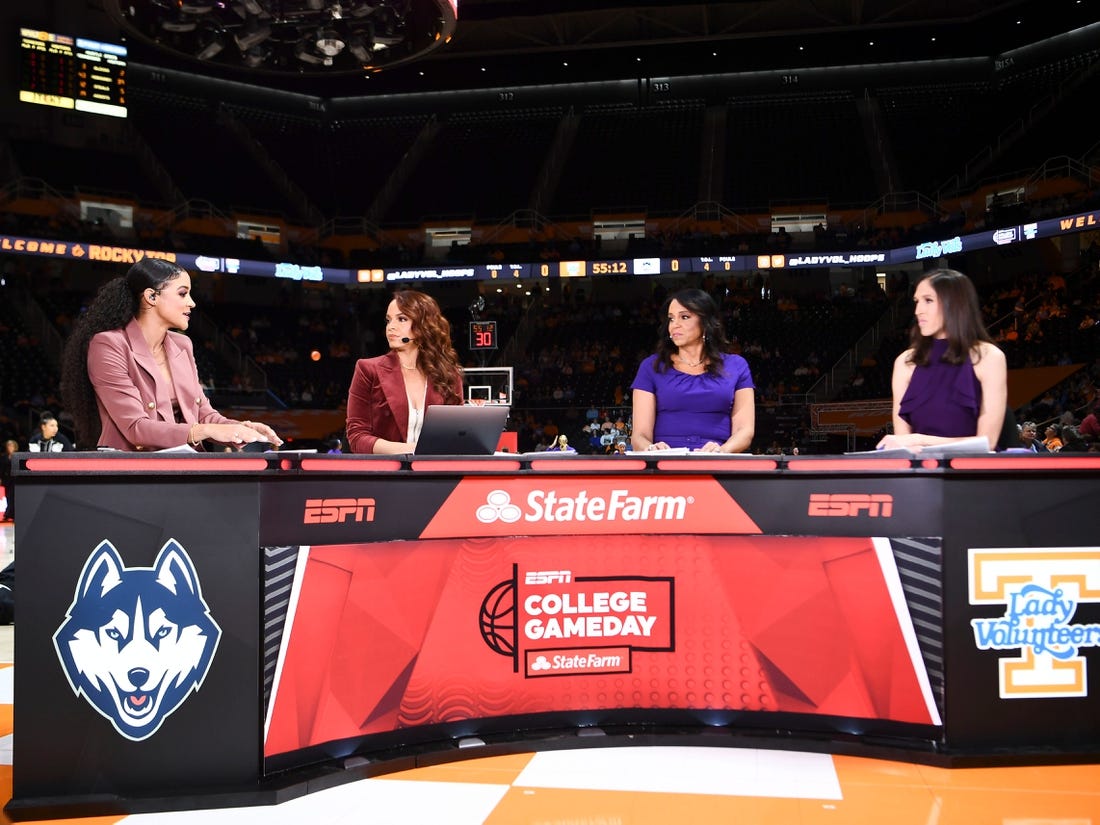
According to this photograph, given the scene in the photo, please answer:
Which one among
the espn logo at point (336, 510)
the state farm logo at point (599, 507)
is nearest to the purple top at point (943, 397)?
the state farm logo at point (599, 507)

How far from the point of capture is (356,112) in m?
25.8

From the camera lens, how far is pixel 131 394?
2602mm

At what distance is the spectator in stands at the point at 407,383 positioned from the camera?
3307mm

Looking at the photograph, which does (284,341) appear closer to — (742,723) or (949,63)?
(949,63)

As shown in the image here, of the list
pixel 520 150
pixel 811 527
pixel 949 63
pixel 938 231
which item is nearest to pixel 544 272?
pixel 520 150

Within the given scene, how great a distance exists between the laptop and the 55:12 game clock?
973cm

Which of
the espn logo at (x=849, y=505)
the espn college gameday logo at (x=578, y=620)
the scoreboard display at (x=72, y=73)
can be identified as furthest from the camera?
the scoreboard display at (x=72, y=73)

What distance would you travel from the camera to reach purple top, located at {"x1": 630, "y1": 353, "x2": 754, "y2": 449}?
11.0 ft

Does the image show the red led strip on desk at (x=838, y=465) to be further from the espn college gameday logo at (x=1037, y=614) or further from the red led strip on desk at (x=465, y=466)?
the red led strip on desk at (x=465, y=466)

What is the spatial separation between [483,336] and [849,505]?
1026cm

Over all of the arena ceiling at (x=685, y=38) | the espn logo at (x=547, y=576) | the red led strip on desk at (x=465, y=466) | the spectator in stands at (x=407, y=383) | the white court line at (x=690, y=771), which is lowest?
the white court line at (x=690, y=771)

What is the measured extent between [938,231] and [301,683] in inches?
742

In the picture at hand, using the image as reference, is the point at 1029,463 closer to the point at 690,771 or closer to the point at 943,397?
the point at 943,397

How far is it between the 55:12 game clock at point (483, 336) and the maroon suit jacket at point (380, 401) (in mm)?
9019
